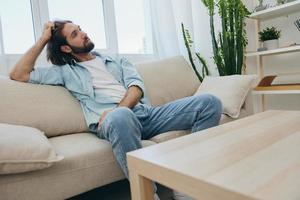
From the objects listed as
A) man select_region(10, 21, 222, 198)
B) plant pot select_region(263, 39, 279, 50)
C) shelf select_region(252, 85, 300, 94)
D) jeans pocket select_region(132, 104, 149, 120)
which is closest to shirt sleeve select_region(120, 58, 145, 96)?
man select_region(10, 21, 222, 198)

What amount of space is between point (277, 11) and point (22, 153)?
7.03 ft

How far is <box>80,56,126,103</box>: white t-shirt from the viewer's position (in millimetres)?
1506

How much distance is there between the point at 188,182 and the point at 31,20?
1.76 m

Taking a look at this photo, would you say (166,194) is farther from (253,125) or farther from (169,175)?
(169,175)

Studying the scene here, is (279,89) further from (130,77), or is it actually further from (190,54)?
(130,77)

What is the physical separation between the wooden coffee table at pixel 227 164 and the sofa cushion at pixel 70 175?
0.35 meters

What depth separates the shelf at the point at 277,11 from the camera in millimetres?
1993

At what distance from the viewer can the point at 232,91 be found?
165cm

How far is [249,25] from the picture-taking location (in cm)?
254

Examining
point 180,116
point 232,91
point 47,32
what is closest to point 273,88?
point 232,91

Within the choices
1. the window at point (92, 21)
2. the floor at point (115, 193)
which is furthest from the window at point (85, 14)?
the floor at point (115, 193)

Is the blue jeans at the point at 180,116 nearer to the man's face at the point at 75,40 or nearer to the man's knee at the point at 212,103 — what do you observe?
the man's knee at the point at 212,103

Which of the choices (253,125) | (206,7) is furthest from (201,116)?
(206,7)

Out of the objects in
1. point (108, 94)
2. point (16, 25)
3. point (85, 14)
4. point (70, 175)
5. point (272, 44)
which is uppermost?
point (85, 14)
